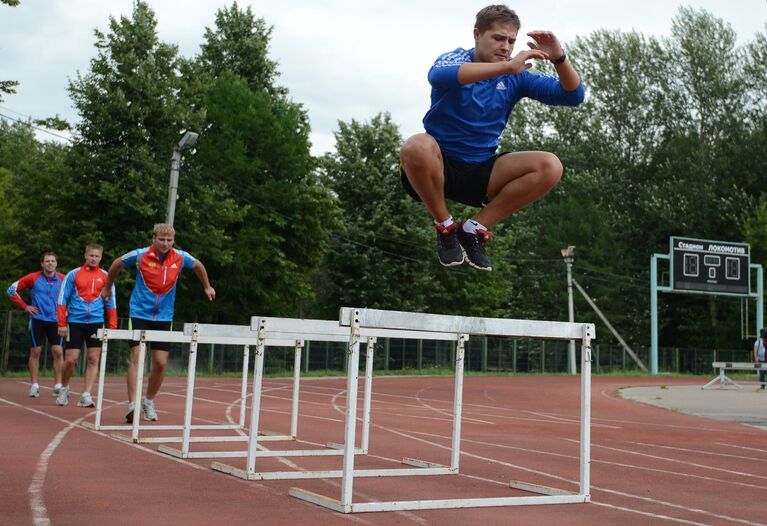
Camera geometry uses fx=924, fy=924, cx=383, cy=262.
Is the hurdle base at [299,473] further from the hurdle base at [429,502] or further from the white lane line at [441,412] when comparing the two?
the white lane line at [441,412]

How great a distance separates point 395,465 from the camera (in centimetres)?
789

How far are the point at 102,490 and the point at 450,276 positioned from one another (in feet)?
131

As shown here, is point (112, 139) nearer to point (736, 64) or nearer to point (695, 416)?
point (695, 416)

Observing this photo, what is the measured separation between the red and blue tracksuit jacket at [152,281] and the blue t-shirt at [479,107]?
5322 mm

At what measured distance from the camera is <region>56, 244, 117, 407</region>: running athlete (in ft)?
38.3

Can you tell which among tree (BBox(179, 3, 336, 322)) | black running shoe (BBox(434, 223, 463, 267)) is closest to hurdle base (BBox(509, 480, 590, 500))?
black running shoe (BBox(434, 223, 463, 267))

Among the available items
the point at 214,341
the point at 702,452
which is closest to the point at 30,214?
the point at 214,341

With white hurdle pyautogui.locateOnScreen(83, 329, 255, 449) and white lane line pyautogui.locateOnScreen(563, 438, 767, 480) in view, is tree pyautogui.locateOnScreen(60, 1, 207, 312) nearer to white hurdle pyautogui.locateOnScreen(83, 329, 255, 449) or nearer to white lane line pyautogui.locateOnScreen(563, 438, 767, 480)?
white hurdle pyautogui.locateOnScreen(83, 329, 255, 449)

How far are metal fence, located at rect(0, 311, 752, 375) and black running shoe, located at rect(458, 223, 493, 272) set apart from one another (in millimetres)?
12819

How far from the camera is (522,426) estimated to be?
12875 mm

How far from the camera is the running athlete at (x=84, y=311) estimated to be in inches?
460

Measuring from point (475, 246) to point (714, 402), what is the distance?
1726 cm

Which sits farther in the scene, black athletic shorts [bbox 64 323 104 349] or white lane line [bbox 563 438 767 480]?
black athletic shorts [bbox 64 323 104 349]

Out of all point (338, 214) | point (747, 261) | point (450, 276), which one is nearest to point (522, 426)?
→ point (338, 214)
